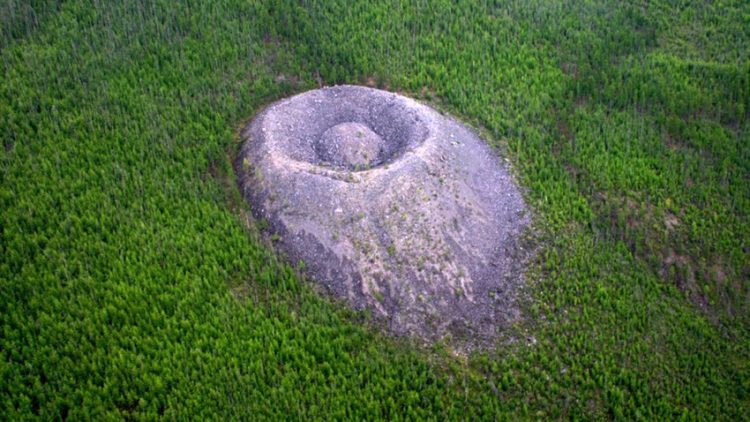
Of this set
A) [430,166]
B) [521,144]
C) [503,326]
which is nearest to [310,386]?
[503,326]

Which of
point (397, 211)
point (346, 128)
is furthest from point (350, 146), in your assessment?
point (397, 211)

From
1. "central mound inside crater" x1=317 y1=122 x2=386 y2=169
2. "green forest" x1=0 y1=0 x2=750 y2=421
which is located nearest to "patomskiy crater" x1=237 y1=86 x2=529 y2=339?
"central mound inside crater" x1=317 y1=122 x2=386 y2=169

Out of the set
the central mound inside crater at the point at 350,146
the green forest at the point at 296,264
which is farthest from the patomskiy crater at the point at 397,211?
the green forest at the point at 296,264

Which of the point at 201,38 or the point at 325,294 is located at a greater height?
the point at 201,38

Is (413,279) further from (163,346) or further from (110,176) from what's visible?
(110,176)

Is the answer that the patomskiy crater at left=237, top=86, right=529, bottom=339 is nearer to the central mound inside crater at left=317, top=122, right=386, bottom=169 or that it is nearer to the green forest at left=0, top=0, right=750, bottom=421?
the central mound inside crater at left=317, top=122, right=386, bottom=169

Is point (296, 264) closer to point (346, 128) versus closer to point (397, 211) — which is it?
point (397, 211)
